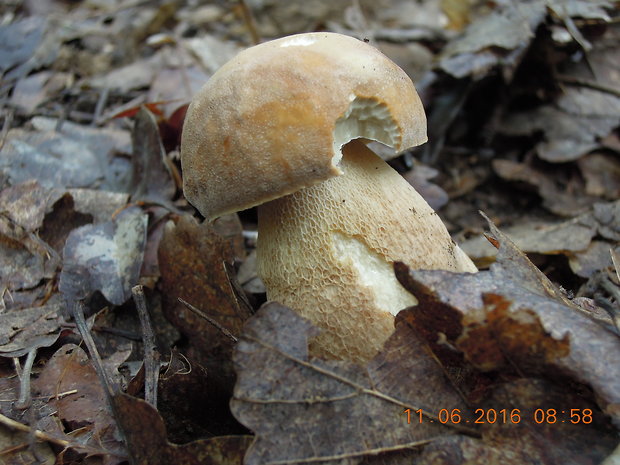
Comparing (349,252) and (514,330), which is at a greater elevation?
(514,330)

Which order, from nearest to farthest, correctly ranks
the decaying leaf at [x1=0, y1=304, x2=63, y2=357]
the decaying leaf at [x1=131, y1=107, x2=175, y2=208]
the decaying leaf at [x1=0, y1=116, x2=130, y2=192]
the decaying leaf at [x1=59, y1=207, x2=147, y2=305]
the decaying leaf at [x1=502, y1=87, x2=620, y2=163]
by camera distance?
1. the decaying leaf at [x1=0, y1=304, x2=63, y2=357]
2. the decaying leaf at [x1=59, y1=207, x2=147, y2=305]
3. the decaying leaf at [x1=131, y1=107, x2=175, y2=208]
4. the decaying leaf at [x1=0, y1=116, x2=130, y2=192]
5. the decaying leaf at [x1=502, y1=87, x2=620, y2=163]

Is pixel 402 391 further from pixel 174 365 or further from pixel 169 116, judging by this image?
pixel 169 116

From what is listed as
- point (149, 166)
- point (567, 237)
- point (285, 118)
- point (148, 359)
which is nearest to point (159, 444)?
point (148, 359)

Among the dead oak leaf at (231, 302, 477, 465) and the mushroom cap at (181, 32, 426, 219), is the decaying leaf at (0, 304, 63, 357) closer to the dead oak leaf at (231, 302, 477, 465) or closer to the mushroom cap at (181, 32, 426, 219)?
the mushroom cap at (181, 32, 426, 219)

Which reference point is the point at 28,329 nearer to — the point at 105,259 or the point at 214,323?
the point at 105,259
